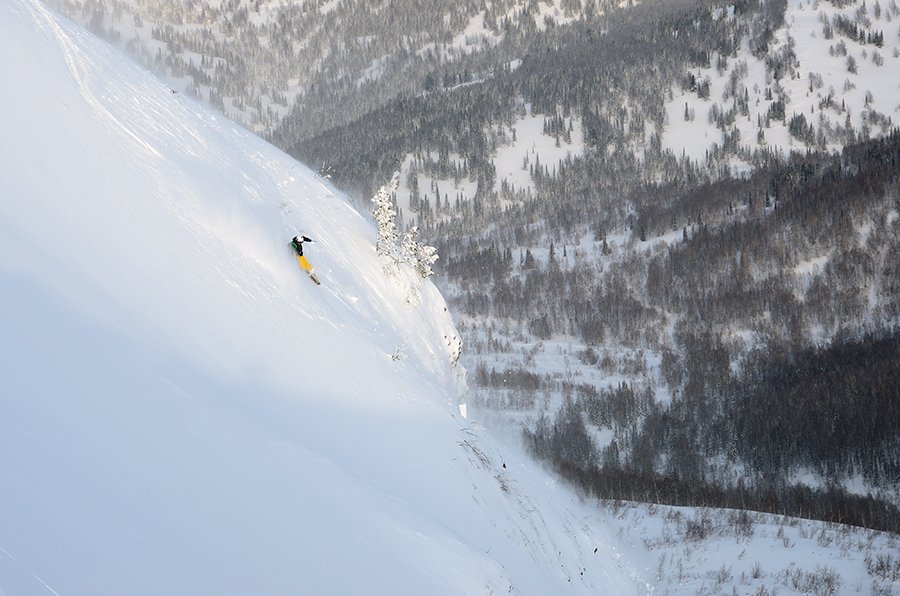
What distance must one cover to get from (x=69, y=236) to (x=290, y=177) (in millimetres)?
12913

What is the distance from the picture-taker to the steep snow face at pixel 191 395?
5.85 metres

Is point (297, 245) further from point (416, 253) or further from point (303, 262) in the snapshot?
point (416, 253)

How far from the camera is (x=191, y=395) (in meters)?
8.25

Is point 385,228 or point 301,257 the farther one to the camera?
point 385,228

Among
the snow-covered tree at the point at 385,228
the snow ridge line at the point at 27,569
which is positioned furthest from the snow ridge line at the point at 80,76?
the snow-covered tree at the point at 385,228

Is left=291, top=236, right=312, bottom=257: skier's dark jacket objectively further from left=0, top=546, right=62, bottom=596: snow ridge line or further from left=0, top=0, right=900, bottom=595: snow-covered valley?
left=0, top=546, right=62, bottom=596: snow ridge line

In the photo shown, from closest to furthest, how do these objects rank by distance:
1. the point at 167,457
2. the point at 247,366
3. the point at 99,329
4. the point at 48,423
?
1. the point at 48,423
2. the point at 167,457
3. the point at 99,329
4. the point at 247,366

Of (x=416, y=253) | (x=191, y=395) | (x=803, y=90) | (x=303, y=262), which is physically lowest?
(x=191, y=395)

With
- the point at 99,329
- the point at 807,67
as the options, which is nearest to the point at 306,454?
the point at 99,329

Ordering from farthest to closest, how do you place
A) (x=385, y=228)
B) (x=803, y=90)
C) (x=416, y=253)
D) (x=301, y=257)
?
1. (x=803, y=90)
2. (x=416, y=253)
3. (x=385, y=228)
4. (x=301, y=257)

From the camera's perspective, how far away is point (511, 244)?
5945 inches

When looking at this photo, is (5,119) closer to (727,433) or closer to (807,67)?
(727,433)

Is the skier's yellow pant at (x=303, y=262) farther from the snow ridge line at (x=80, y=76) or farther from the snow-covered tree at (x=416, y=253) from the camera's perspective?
the snow-covered tree at (x=416, y=253)

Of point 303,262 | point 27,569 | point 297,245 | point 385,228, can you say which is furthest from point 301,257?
point 27,569
